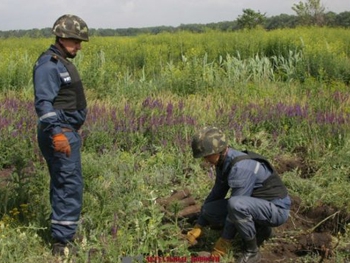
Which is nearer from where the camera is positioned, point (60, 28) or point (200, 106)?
point (60, 28)

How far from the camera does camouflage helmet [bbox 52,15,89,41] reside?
12.1ft

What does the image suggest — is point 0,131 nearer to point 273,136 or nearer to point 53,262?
point 53,262

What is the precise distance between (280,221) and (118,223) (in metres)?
1.27

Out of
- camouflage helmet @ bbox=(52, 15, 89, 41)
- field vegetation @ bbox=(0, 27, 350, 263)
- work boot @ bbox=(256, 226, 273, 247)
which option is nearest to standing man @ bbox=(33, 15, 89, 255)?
camouflage helmet @ bbox=(52, 15, 89, 41)

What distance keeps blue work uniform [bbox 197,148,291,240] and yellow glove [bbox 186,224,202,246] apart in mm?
235

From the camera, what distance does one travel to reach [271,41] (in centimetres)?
1430

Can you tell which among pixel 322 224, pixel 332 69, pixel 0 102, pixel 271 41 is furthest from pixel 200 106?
pixel 271 41

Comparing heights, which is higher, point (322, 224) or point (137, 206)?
point (137, 206)

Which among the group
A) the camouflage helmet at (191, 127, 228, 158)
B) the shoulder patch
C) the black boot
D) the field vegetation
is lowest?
the black boot

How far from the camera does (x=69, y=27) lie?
145 inches

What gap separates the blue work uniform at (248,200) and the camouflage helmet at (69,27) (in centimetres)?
146

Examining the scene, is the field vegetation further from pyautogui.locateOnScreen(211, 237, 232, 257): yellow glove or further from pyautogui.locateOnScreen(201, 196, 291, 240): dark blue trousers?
pyautogui.locateOnScreen(201, 196, 291, 240): dark blue trousers

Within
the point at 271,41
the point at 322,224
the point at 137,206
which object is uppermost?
the point at 271,41

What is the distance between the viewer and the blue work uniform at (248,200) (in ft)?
11.9
